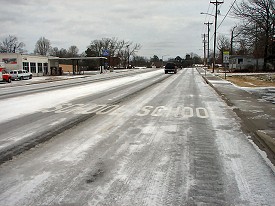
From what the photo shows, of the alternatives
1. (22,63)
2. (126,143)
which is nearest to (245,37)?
(22,63)

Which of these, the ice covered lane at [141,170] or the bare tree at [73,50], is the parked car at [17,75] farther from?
the bare tree at [73,50]

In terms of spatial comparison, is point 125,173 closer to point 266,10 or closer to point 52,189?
point 52,189

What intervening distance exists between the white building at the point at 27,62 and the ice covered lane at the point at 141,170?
52792 millimetres

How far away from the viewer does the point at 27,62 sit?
59.2m

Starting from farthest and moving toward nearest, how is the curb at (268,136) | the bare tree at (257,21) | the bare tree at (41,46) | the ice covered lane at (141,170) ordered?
1. the bare tree at (41,46)
2. the bare tree at (257,21)
3. the curb at (268,136)
4. the ice covered lane at (141,170)

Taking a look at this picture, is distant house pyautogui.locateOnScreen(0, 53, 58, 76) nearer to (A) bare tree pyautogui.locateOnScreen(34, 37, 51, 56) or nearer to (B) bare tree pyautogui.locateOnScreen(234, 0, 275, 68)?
(B) bare tree pyautogui.locateOnScreen(234, 0, 275, 68)

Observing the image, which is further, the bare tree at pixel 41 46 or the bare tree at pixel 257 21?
the bare tree at pixel 41 46

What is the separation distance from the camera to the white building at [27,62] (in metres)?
56.6

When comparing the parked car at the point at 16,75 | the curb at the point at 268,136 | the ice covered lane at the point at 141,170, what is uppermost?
the parked car at the point at 16,75

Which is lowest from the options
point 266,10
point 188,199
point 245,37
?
point 188,199

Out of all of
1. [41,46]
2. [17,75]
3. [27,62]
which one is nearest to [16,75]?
[17,75]

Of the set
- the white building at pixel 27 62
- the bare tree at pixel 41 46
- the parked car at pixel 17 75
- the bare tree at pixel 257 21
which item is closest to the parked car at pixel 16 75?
the parked car at pixel 17 75

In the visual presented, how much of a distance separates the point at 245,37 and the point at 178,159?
4417cm

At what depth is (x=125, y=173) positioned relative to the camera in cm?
500
